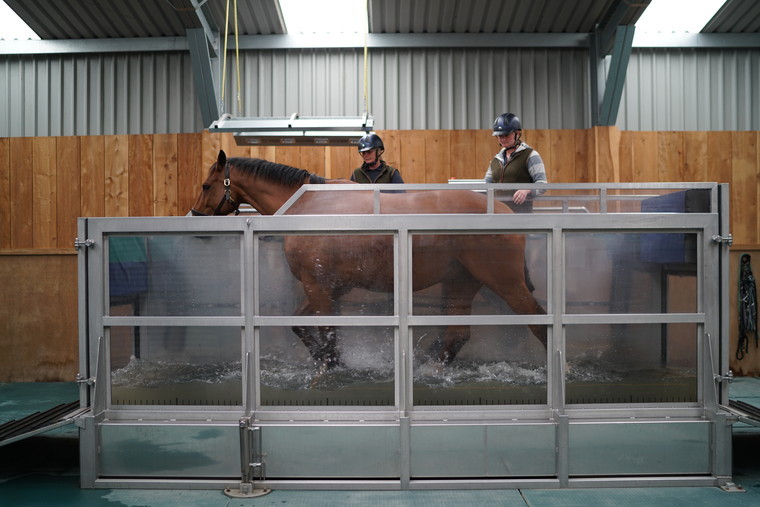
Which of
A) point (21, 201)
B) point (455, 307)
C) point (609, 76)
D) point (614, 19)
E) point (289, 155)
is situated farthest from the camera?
point (21, 201)

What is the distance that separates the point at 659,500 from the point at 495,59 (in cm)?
509

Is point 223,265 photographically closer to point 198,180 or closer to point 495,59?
point 198,180

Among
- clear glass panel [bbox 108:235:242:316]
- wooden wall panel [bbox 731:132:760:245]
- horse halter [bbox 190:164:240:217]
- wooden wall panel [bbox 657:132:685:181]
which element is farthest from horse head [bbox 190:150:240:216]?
wooden wall panel [bbox 731:132:760:245]

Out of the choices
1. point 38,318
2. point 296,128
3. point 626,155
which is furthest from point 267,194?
point 626,155

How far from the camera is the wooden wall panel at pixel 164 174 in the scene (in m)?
6.24

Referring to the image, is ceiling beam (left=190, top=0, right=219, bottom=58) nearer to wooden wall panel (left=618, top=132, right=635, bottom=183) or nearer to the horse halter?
the horse halter

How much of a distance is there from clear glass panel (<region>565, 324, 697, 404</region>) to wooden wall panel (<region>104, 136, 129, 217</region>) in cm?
511

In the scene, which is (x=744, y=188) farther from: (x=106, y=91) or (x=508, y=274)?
(x=106, y=91)

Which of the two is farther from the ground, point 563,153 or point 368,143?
point 563,153

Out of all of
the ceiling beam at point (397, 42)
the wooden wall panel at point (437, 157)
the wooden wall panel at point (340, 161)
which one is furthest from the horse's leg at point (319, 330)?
the ceiling beam at point (397, 42)

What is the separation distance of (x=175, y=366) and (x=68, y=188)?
3.96m

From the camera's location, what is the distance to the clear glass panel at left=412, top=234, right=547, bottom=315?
3.34 m

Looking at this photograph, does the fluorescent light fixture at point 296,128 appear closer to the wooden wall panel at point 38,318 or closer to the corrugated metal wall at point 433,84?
the corrugated metal wall at point 433,84

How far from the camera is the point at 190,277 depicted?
3373mm
